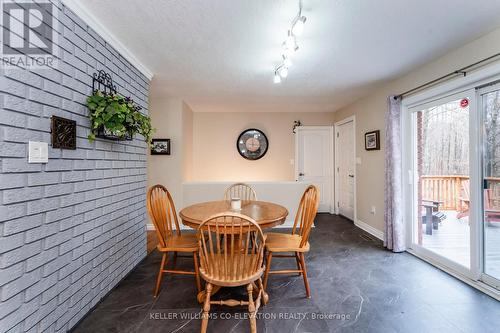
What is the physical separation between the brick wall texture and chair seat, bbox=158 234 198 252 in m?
0.52

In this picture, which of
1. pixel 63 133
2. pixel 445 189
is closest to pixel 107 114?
pixel 63 133

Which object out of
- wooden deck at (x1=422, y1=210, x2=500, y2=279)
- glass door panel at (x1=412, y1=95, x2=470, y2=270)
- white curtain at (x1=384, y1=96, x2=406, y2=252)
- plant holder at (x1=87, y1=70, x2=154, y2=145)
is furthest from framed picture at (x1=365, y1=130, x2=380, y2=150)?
plant holder at (x1=87, y1=70, x2=154, y2=145)

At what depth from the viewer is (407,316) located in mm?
1752

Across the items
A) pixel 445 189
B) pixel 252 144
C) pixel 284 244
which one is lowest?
pixel 284 244

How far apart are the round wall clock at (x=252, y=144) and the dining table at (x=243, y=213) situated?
100 inches

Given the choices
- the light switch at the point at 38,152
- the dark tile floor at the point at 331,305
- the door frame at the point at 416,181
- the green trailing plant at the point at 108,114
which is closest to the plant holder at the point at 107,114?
the green trailing plant at the point at 108,114

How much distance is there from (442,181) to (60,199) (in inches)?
148

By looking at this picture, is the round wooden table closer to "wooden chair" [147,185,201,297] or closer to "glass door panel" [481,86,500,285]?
"wooden chair" [147,185,201,297]

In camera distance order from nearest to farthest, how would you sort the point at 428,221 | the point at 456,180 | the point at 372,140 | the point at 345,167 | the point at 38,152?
the point at 38,152
the point at 456,180
the point at 428,221
the point at 372,140
the point at 345,167

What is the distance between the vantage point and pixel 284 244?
2.07 m

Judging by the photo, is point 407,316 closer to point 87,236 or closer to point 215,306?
point 215,306

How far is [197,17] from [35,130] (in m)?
1.40

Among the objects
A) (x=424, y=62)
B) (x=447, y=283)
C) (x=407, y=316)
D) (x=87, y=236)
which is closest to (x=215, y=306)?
(x=87, y=236)

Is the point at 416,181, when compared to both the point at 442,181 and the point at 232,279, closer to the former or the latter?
the point at 442,181
